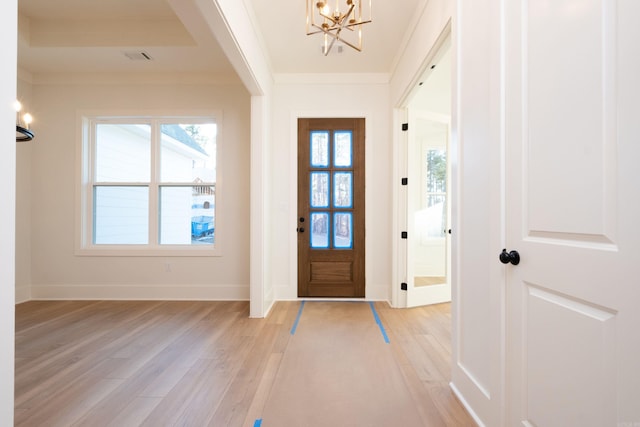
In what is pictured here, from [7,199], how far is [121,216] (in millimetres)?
3971

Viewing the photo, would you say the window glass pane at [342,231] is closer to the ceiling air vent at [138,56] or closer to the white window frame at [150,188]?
the white window frame at [150,188]

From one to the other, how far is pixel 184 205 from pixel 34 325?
1.95 meters

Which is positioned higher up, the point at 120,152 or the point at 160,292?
the point at 120,152

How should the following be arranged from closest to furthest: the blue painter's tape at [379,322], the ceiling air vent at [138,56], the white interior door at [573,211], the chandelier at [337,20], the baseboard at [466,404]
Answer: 1. the white interior door at [573,211]
2. the baseboard at [466,404]
3. the chandelier at [337,20]
4. the blue painter's tape at [379,322]
5. the ceiling air vent at [138,56]

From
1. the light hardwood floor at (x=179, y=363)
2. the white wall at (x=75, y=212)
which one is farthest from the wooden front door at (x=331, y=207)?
the white wall at (x=75, y=212)

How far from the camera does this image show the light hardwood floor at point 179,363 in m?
1.74

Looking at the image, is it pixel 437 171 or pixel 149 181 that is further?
pixel 149 181

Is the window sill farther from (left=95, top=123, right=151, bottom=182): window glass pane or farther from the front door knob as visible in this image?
the front door knob

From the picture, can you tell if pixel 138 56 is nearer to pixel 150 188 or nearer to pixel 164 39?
pixel 164 39

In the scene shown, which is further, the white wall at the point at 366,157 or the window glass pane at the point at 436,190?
the white wall at the point at 366,157

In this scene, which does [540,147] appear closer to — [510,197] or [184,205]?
[510,197]

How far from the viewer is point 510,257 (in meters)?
1.35

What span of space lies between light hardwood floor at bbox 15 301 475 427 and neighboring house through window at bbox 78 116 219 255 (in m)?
0.97

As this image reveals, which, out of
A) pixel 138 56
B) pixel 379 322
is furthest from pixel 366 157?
pixel 138 56
